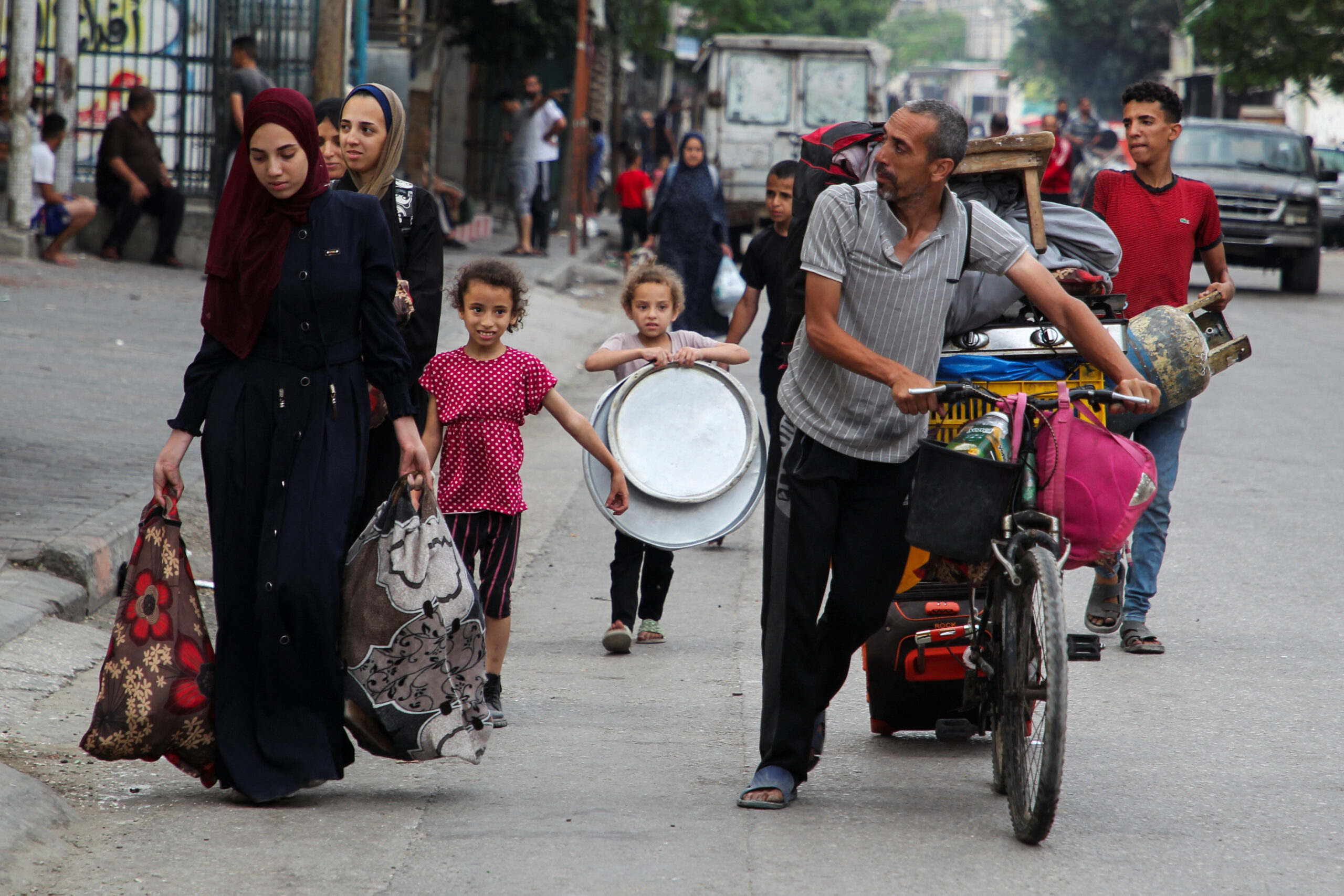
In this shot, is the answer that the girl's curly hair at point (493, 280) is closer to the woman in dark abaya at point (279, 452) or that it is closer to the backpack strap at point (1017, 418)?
the woman in dark abaya at point (279, 452)

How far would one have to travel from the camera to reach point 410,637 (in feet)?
13.3

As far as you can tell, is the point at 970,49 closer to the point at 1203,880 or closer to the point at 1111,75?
the point at 1111,75

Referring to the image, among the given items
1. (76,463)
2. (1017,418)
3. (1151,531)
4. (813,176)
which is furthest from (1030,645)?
(76,463)

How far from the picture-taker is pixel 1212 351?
5242mm

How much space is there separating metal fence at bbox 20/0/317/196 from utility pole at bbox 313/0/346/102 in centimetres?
432

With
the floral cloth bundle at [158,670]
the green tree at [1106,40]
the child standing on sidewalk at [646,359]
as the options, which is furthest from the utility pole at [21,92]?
the green tree at [1106,40]

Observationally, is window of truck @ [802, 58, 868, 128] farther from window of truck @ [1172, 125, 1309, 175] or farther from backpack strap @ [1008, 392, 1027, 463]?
backpack strap @ [1008, 392, 1027, 463]

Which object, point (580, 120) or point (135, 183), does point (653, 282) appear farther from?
point (580, 120)

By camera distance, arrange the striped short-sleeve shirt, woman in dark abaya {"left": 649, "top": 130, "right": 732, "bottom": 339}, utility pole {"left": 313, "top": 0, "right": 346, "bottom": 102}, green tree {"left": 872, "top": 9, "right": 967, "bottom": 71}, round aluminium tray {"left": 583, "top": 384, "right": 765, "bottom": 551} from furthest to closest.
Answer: green tree {"left": 872, "top": 9, "right": 967, "bottom": 71} < woman in dark abaya {"left": 649, "top": 130, "right": 732, "bottom": 339} < utility pole {"left": 313, "top": 0, "right": 346, "bottom": 102} < round aluminium tray {"left": 583, "top": 384, "right": 765, "bottom": 551} < the striped short-sleeve shirt

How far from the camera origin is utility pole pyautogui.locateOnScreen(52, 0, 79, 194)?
49.5 ft

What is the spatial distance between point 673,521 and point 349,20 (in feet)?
27.5

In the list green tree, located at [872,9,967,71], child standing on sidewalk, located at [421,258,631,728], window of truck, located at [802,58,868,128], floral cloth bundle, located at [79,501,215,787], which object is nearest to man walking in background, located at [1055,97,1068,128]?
window of truck, located at [802,58,868,128]

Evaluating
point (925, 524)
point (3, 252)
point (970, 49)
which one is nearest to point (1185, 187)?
point (925, 524)

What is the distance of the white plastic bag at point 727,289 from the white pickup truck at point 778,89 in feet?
43.7
